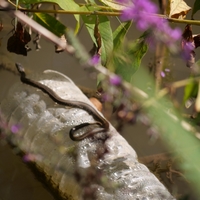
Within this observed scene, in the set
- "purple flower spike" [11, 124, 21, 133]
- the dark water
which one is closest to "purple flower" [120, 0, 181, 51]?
the dark water

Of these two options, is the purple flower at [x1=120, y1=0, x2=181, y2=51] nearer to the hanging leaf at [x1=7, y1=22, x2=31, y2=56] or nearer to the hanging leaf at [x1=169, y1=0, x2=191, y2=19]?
the hanging leaf at [x1=169, y1=0, x2=191, y2=19]

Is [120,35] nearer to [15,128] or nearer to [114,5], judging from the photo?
[114,5]

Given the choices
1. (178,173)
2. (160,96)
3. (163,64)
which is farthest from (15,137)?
(160,96)

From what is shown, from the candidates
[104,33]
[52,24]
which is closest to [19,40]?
[52,24]

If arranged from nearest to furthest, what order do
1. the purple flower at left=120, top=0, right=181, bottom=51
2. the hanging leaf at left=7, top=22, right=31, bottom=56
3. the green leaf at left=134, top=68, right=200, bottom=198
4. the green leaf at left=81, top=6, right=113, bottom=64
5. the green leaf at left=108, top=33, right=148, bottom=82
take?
the green leaf at left=134, top=68, right=200, bottom=198
the purple flower at left=120, top=0, right=181, bottom=51
the green leaf at left=108, top=33, right=148, bottom=82
the green leaf at left=81, top=6, right=113, bottom=64
the hanging leaf at left=7, top=22, right=31, bottom=56

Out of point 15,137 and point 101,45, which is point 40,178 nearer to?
point 15,137

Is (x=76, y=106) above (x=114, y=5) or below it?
below


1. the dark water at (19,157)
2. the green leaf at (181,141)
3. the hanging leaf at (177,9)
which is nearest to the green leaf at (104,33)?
the hanging leaf at (177,9)
